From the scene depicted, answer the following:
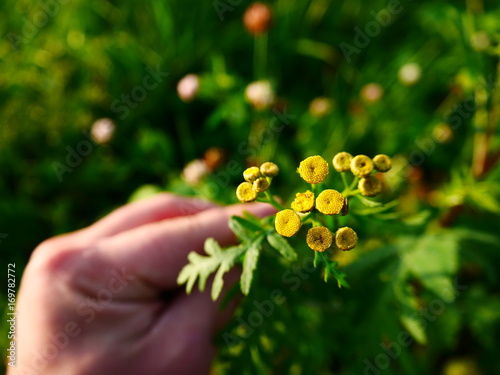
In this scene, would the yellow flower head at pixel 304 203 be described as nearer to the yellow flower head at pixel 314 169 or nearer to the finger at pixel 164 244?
the yellow flower head at pixel 314 169

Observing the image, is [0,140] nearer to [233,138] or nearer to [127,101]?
[127,101]

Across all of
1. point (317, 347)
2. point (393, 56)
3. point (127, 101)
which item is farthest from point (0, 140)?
point (393, 56)

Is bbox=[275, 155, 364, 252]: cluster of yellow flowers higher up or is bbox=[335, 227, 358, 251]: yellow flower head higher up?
bbox=[275, 155, 364, 252]: cluster of yellow flowers

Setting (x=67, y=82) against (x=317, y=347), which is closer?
(x=317, y=347)
